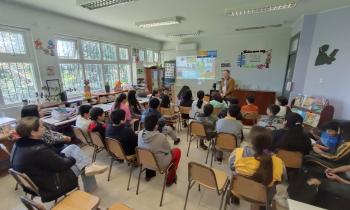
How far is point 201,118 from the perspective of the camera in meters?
3.37

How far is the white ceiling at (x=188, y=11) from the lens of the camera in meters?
3.34

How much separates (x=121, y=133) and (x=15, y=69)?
3.25m

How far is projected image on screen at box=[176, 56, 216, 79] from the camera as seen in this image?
7321 millimetres

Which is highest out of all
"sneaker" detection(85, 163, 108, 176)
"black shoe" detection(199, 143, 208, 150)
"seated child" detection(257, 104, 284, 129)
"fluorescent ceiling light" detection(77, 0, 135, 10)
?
"fluorescent ceiling light" detection(77, 0, 135, 10)

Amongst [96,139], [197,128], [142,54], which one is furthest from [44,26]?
[197,128]

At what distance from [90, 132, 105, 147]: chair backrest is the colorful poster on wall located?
5.92 m

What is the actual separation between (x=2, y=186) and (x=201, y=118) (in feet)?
10.8

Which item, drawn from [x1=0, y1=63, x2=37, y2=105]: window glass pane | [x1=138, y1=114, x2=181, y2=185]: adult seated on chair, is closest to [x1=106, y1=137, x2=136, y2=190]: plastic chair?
[x1=138, y1=114, x2=181, y2=185]: adult seated on chair

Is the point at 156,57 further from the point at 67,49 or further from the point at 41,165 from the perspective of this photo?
the point at 41,165

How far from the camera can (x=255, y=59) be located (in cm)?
646

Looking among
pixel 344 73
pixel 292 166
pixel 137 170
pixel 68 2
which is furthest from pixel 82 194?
pixel 344 73

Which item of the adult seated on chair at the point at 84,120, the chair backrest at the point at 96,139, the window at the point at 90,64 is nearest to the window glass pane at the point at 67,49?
the window at the point at 90,64

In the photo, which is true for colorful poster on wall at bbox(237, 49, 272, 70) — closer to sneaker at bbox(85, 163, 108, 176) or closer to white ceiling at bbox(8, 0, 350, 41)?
white ceiling at bbox(8, 0, 350, 41)

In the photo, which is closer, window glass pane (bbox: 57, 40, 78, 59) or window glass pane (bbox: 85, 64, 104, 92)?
window glass pane (bbox: 57, 40, 78, 59)
